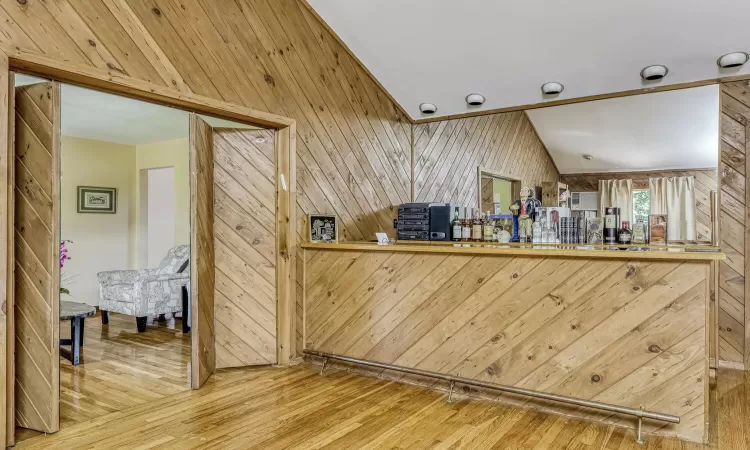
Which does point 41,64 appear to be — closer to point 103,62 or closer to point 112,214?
point 103,62

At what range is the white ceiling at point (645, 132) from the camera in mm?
3637

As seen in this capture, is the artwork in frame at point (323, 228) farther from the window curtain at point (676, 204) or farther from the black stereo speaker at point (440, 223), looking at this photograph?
the window curtain at point (676, 204)

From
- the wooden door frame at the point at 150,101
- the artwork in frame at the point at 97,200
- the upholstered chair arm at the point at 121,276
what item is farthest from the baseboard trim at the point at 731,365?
the artwork in frame at the point at 97,200

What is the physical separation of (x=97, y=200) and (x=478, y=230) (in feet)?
10.9

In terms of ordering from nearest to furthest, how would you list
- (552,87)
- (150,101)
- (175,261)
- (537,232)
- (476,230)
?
(150,101) → (537,232) → (476,230) → (552,87) → (175,261)

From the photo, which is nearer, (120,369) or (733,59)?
(733,59)

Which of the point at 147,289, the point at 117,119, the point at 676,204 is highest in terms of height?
the point at 117,119

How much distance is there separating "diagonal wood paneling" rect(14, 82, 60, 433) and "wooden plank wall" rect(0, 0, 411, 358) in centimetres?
34

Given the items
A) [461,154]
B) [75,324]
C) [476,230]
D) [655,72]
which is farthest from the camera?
[461,154]

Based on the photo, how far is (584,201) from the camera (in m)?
3.84

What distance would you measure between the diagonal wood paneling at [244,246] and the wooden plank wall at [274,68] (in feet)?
0.80

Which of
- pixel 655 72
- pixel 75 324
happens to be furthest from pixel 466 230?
pixel 75 324

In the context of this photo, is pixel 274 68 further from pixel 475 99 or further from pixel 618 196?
pixel 618 196

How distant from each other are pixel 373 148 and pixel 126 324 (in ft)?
9.80
